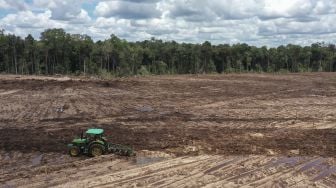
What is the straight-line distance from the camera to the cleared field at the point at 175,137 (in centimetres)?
1385

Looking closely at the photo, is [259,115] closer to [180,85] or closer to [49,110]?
[49,110]

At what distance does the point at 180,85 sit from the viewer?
152 ft

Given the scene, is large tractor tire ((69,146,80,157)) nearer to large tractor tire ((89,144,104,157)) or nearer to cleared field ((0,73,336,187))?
cleared field ((0,73,336,187))

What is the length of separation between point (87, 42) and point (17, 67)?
494 inches

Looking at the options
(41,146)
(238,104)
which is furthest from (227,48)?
(41,146)

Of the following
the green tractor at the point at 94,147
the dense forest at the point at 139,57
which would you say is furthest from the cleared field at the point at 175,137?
the dense forest at the point at 139,57

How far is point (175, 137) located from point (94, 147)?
4809mm

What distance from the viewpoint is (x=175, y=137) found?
20016 millimetres

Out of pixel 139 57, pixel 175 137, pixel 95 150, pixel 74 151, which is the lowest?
pixel 175 137

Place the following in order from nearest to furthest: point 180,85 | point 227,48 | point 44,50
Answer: point 180,85 < point 44,50 < point 227,48

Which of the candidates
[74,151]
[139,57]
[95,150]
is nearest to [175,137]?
[95,150]

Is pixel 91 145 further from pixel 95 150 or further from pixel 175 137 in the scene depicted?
pixel 175 137

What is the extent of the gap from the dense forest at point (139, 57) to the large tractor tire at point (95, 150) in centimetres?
5428

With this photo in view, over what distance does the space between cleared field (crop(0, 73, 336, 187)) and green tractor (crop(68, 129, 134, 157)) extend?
383mm
